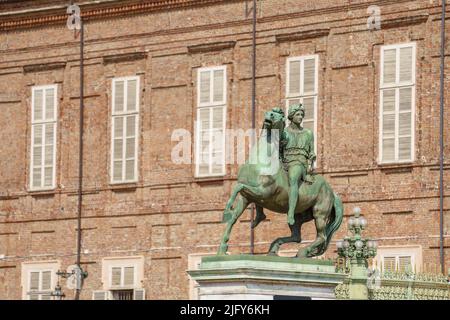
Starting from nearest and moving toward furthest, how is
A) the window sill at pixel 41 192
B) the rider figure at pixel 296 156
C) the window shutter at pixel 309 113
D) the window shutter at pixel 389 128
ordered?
the rider figure at pixel 296 156 → the window shutter at pixel 389 128 → the window shutter at pixel 309 113 → the window sill at pixel 41 192

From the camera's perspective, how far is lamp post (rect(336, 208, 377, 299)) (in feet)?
A: 69.2

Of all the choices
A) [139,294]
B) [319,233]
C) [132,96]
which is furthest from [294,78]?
[319,233]

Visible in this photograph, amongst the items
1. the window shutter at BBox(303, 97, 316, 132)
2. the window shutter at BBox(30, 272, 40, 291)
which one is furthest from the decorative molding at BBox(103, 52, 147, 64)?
the window shutter at BBox(30, 272, 40, 291)

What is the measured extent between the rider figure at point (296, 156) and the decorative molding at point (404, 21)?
37.0 ft

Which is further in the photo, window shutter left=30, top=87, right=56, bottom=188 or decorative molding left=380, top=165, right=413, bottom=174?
window shutter left=30, top=87, right=56, bottom=188

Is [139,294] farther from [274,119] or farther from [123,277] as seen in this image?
[274,119]

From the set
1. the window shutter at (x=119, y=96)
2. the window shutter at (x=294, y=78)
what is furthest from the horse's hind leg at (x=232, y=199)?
the window shutter at (x=119, y=96)

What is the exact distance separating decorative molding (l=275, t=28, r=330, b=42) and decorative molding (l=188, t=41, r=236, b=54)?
1.18 m

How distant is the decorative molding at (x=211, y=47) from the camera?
109ft

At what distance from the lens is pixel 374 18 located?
102 ft

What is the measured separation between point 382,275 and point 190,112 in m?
12.3

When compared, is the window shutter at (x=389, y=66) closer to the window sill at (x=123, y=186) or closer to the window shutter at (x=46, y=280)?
the window sill at (x=123, y=186)

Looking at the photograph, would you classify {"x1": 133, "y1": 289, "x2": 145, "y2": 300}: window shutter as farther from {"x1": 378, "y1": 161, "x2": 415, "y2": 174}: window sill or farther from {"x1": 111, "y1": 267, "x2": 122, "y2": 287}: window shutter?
{"x1": 378, "y1": 161, "x2": 415, "y2": 174}: window sill

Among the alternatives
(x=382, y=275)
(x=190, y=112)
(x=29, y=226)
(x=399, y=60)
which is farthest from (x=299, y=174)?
(x=29, y=226)
